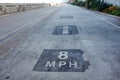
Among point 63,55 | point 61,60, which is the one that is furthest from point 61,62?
point 63,55

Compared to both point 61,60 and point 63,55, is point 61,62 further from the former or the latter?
point 63,55

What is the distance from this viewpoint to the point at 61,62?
616 cm

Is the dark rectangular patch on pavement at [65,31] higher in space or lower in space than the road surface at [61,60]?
lower

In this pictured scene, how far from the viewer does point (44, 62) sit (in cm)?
622

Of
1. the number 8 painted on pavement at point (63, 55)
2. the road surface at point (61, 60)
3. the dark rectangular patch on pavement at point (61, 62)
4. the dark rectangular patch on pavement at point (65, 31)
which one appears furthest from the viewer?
the dark rectangular patch on pavement at point (65, 31)

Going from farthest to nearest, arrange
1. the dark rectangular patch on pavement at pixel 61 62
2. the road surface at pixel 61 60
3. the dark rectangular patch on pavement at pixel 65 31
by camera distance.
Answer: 1. the dark rectangular patch on pavement at pixel 65 31
2. the dark rectangular patch on pavement at pixel 61 62
3. the road surface at pixel 61 60

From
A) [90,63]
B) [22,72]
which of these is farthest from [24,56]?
[90,63]

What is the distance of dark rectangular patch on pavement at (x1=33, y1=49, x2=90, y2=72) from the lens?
221 inches

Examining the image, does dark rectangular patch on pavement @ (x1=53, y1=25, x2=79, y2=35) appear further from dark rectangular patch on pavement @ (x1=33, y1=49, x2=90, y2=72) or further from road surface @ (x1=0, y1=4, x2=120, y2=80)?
dark rectangular patch on pavement @ (x1=33, y1=49, x2=90, y2=72)

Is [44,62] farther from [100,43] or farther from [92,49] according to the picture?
[100,43]

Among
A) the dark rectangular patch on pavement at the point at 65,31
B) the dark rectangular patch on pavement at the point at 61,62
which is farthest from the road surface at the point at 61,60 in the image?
the dark rectangular patch on pavement at the point at 65,31

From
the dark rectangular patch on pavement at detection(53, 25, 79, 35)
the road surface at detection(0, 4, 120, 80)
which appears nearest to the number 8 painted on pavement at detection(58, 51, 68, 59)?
the road surface at detection(0, 4, 120, 80)

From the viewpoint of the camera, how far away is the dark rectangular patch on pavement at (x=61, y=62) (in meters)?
5.61

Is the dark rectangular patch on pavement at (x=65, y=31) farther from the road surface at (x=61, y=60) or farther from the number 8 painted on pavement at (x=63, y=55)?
the number 8 painted on pavement at (x=63, y=55)
